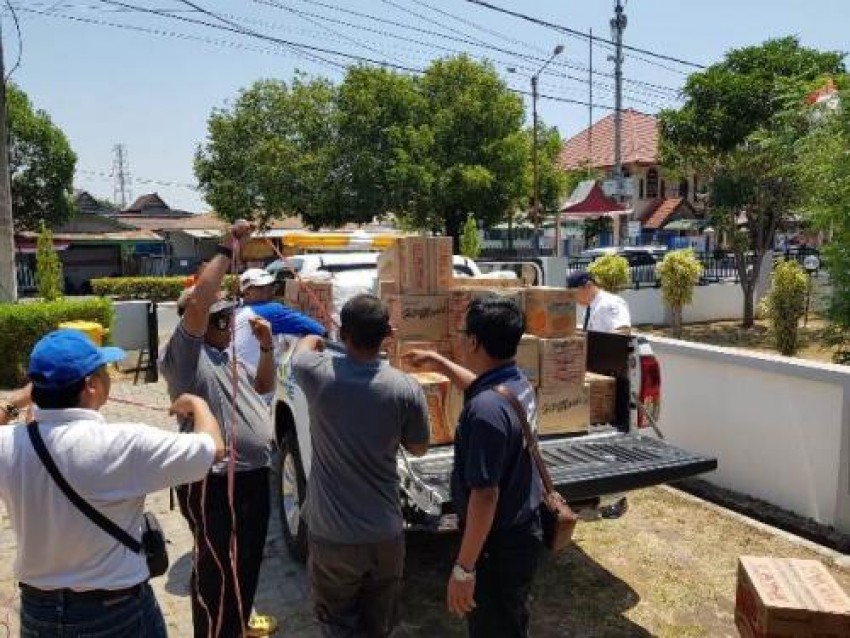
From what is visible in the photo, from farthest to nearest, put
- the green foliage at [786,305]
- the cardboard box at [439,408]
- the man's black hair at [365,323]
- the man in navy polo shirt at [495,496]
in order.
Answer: the green foliage at [786,305] → the cardboard box at [439,408] → the man's black hair at [365,323] → the man in navy polo shirt at [495,496]

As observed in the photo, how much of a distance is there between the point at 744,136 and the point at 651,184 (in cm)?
2537

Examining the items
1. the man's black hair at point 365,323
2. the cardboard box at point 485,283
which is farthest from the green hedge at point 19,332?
the man's black hair at point 365,323

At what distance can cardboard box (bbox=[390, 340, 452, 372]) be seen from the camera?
14.7 feet

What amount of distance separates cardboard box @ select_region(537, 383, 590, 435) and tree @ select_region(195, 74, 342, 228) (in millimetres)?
24695

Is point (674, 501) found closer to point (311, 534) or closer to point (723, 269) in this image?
point (311, 534)

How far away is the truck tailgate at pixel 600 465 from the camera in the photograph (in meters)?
3.69

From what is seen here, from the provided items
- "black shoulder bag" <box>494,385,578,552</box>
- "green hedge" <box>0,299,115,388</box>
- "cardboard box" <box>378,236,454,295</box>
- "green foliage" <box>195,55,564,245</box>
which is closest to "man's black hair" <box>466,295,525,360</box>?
"black shoulder bag" <box>494,385,578,552</box>

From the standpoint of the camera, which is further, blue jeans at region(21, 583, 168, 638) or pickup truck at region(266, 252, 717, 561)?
pickup truck at region(266, 252, 717, 561)

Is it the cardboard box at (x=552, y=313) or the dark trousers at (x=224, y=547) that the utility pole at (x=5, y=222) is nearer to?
the cardboard box at (x=552, y=313)

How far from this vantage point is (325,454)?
279 centimetres

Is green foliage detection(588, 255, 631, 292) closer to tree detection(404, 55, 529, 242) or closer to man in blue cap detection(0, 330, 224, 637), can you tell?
tree detection(404, 55, 529, 242)

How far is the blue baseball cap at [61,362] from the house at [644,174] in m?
36.2

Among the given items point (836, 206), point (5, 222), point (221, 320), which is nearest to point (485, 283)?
point (221, 320)

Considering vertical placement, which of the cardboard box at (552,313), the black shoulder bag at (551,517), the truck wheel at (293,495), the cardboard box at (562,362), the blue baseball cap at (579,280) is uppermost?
the blue baseball cap at (579,280)
